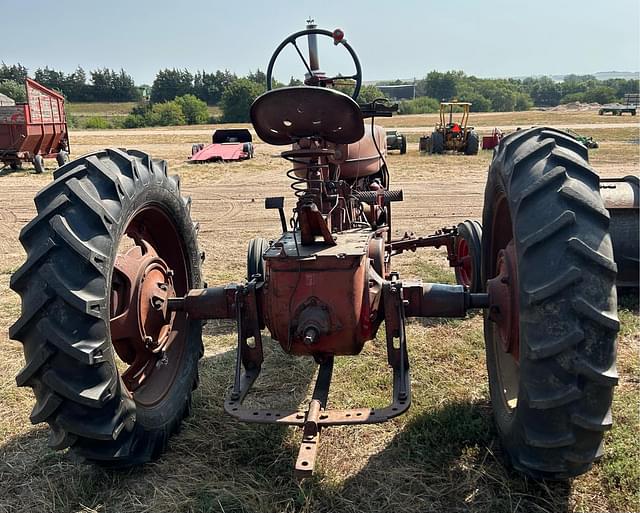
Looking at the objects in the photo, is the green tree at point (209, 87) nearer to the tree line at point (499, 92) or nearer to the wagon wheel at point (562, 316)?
the tree line at point (499, 92)

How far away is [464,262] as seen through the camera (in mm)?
5207

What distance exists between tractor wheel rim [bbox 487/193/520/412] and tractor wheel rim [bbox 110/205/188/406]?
6.32 ft

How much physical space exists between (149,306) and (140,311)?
0.28ft

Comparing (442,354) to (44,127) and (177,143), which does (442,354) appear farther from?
(177,143)

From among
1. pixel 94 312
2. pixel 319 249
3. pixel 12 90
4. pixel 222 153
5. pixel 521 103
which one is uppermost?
pixel 12 90

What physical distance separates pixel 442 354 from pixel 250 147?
1648 centimetres

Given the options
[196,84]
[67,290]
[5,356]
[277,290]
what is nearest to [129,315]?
[67,290]

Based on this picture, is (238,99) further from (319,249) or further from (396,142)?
(319,249)

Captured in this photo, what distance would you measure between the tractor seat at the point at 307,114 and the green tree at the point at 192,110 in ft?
176

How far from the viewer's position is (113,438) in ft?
8.96

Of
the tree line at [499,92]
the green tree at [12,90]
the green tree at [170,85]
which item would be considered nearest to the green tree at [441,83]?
the tree line at [499,92]

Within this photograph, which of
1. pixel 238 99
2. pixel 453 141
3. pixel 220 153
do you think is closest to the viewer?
pixel 220 153

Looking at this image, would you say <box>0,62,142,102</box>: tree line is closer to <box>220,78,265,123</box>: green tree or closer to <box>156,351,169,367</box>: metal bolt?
<box>220,78,265,123</box>: green tree

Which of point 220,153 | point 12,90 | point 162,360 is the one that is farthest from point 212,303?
point 12,90
